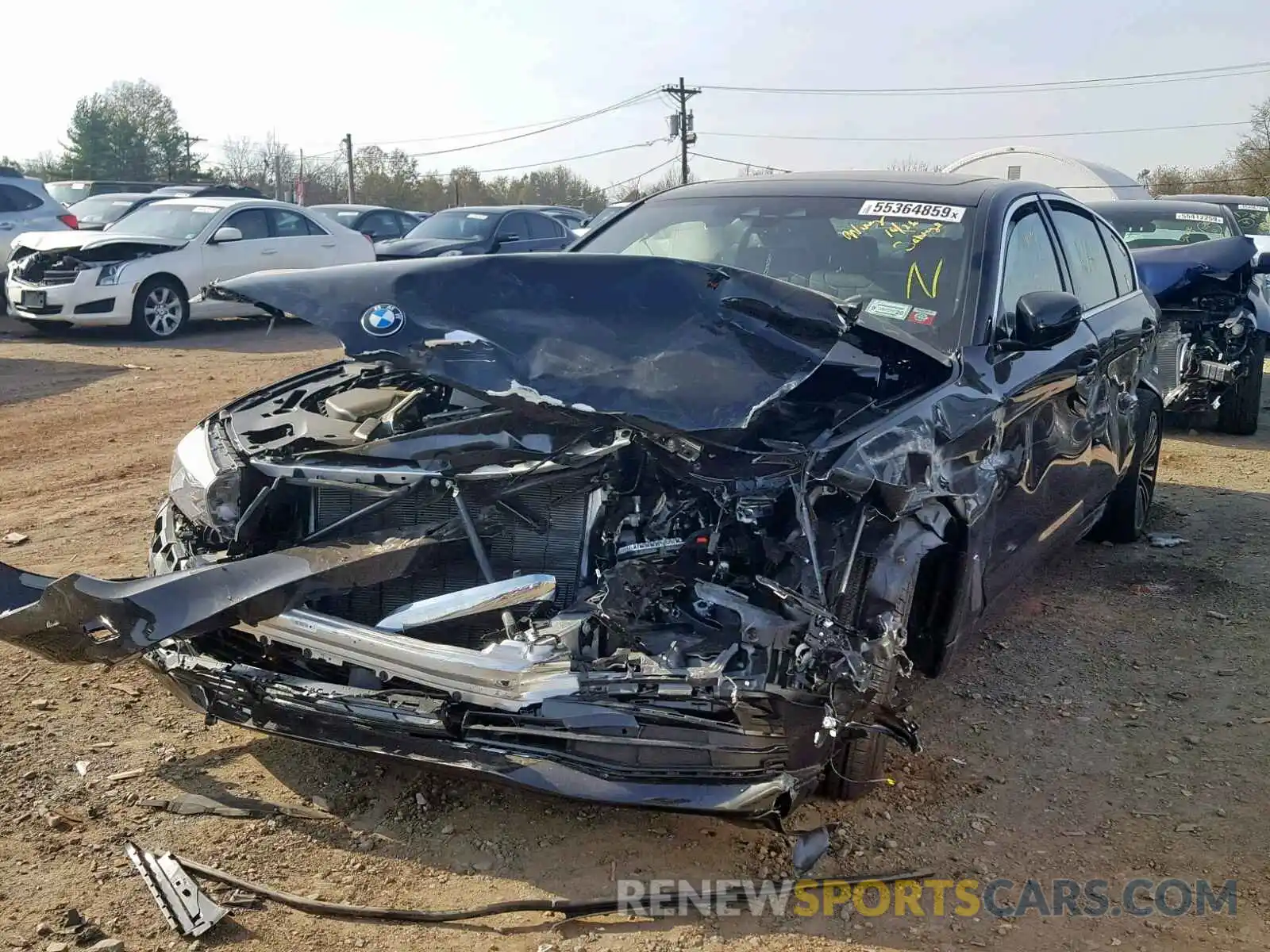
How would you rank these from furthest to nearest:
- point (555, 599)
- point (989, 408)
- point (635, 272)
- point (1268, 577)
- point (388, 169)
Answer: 1. point (388, 169)
2. point (1268, 577)
3. point (989, 408)
4. point (635, 272)
5. point (555, 599)

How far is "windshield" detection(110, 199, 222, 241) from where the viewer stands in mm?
12617

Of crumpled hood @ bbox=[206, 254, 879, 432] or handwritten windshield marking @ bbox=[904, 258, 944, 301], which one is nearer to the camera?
crumpled hood @ bbox=[206, 254, 879, 432]

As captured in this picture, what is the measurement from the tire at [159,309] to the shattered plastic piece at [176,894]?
10.4 meters

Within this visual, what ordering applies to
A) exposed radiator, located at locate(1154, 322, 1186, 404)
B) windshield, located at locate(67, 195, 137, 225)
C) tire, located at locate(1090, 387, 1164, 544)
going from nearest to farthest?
tire, located at locate(1090, 387, 1164, 544)
exposed radiator, located at locate(1154, 322, 1186, 404)
windshield, located at locate(67, 195, 137, 225)

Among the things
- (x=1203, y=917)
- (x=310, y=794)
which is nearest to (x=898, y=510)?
(x=1203, y=917)

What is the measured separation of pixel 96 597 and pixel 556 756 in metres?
1.16

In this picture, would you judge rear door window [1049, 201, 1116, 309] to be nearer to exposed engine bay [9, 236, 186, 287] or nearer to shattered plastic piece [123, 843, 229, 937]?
shattered plastic piece [123, 843, 229, 937]

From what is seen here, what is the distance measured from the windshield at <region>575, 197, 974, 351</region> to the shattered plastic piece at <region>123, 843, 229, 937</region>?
2341 mm

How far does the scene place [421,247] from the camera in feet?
48.5

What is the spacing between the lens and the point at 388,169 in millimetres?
53625

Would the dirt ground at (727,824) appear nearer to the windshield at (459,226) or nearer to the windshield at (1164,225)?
the windshield at (1164,225)

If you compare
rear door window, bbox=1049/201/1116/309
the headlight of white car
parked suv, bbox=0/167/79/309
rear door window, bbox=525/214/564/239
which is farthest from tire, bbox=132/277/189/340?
rear door window, bbox=1049/201/1116/309

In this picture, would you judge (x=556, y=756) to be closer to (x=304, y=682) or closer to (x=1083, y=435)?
(x=304, y=682)

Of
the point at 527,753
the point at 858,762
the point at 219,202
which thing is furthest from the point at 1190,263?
the point at 219,202
